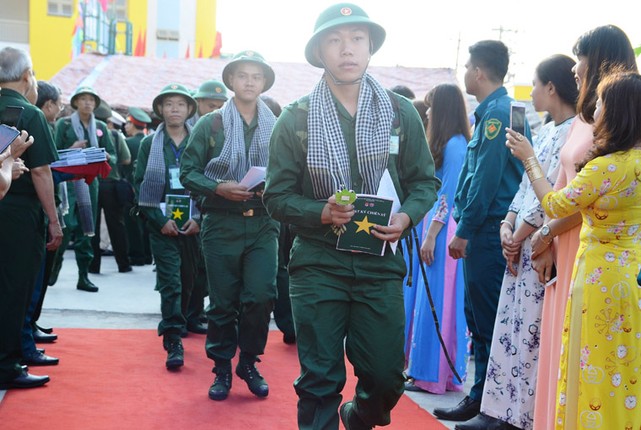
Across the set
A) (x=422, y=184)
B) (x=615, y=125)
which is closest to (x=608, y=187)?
(x=615, y=125)

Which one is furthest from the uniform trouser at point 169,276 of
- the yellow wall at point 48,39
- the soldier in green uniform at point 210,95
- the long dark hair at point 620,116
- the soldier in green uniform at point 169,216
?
the yellow wall at point 48,39

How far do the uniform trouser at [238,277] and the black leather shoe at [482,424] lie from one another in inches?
55.6

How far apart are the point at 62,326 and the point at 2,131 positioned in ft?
13.7

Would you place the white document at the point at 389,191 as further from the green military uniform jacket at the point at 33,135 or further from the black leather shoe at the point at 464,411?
the green military uniform jacket at the point at 33,135

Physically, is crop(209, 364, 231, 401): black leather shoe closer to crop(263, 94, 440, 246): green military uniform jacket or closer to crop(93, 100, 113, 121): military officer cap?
crop(263, 94, 440, 246): green military uniform jacket

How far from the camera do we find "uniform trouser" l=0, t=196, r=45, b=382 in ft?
15.9

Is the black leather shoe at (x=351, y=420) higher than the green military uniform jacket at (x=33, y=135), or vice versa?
the green military uniform jacket at (x=33, y=135)

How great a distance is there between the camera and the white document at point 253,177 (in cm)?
478

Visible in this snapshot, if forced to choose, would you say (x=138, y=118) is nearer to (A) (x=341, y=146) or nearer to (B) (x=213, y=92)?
(B) (x=213, y=92)

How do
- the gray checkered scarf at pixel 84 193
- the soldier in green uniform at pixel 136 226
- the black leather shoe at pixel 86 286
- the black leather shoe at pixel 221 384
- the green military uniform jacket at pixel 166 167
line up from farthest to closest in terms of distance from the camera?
1. the soldier in green uniform at pixel 136 226
2. the black leather shoe at pixel 86 286
3. the gray checkered scarf at pixel 84 193
4. the green military uniform jacket at pixel 166 167
5. the black leather shoe at pixel 221 384

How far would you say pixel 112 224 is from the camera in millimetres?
10805

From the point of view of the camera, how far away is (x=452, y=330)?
18.2 feet

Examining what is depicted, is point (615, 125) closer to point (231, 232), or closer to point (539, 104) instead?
point (539, 104)

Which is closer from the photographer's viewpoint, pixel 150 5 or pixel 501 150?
pixel 501 150
